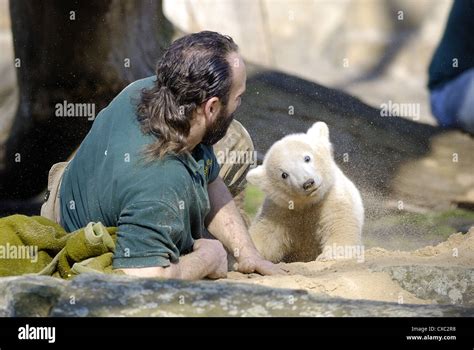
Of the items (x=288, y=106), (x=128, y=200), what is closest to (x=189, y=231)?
(x=128, y=200)

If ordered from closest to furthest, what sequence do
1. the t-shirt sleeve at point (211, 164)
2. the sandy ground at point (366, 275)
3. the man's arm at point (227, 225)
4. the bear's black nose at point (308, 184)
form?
the sandy ground at point (366, 275)
the t-shirt sleeve at point (211, 164)
the man's arm at point (227, 225)
the bear's black nose at point (308, 184)

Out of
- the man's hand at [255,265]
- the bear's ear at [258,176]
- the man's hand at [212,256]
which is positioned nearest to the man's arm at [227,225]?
the man's hand at [255,265]

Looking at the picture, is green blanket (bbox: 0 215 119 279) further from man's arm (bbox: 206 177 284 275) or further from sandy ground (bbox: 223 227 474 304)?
man's arm (bbox: 206 177 284 275)

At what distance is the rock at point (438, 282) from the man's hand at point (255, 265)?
0.60 metres

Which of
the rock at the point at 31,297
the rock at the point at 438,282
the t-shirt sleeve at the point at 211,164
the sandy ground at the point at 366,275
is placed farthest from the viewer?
the t-shirt sleeve at the point at 211,164

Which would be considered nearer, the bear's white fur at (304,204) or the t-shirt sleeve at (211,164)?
the t-shirt sleeve at (211,164)

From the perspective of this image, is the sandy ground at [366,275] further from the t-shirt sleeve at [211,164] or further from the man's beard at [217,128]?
the man's beard at [217,128]

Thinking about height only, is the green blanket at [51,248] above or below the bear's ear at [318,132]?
below

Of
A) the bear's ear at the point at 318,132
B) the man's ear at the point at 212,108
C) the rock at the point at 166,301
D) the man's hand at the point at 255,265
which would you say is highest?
the man's ear at the point at 212,108

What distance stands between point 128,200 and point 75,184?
54cm

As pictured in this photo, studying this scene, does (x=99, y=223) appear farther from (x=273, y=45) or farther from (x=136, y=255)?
(x=273, y=45)

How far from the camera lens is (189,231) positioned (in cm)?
476

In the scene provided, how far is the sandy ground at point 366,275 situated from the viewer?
4.74m

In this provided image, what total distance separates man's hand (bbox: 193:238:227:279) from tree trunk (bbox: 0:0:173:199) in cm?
379
